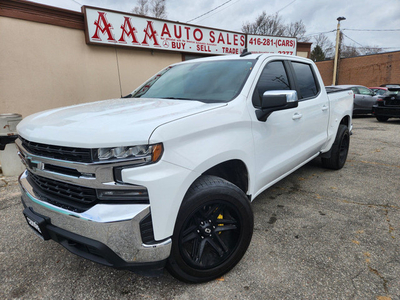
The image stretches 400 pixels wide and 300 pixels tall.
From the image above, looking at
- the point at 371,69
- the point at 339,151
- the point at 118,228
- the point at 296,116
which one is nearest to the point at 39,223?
the point at 118,228

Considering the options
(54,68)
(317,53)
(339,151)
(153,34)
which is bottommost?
(339,151)

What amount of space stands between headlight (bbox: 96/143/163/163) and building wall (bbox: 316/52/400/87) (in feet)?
99.4

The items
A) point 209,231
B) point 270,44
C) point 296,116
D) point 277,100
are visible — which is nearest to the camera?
point 209,231

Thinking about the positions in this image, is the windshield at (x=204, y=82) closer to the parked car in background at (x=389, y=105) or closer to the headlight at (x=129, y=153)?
the headlight at (x=129, y=153)

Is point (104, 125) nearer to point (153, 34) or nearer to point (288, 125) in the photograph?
point (288, 125)

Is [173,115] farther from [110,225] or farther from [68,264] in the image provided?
[68,264]

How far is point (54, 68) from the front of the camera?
→ 22.6 feet

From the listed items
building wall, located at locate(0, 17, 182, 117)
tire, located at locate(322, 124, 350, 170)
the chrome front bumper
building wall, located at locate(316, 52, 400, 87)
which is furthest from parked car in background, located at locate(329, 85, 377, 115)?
building wall, located at locate(316, 52, 400, 87)

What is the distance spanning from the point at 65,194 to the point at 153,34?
7.61 metres

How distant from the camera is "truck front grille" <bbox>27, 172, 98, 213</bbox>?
164cm

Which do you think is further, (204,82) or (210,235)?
(204,82)

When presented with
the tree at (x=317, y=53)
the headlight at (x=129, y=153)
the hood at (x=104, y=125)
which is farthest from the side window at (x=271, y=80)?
the tree at (x=317, y=53)

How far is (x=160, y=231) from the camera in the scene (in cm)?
163

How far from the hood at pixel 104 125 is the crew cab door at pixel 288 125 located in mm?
656
